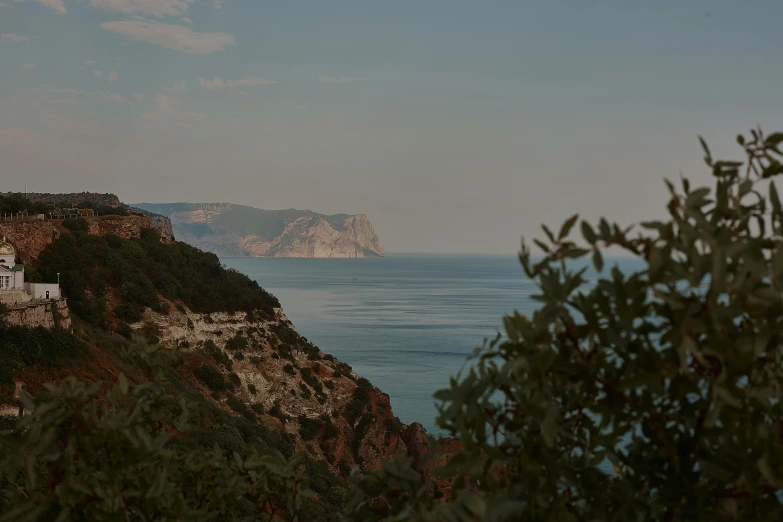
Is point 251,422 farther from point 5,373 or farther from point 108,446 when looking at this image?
point 108,446

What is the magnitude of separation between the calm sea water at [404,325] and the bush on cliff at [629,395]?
794 inches

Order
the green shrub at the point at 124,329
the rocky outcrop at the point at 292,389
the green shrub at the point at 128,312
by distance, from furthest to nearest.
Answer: the green shrub at the point at 128,312
the rocky outcrop at the point at 292,389
the green shrub at the point at 124,329

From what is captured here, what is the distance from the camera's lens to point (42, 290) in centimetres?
2394

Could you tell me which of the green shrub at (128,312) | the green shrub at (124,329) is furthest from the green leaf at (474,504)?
the green shrub at (128,312)

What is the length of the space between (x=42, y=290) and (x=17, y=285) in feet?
2.60

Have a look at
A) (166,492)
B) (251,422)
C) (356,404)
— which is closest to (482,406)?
(166,492)

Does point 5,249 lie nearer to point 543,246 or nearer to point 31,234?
point 31,234

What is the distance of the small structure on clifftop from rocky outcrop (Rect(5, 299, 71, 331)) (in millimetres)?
1001

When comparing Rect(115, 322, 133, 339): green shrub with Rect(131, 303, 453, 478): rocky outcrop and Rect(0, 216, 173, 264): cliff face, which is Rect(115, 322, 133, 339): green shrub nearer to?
Rect(131, 303, 453, 478): rocky outcrop

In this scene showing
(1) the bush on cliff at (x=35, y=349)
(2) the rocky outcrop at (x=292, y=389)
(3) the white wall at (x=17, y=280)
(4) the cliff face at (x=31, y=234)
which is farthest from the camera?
(2) the rocky outcrop at (x=292, y=389)

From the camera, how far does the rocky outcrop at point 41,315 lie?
2081 centimetres

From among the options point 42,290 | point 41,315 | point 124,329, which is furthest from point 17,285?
point 124,329

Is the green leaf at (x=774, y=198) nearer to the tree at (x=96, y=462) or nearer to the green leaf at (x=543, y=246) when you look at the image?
the green leaf at (x=543, y=246)

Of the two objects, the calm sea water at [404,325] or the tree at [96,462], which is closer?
the tree at [96,462]
